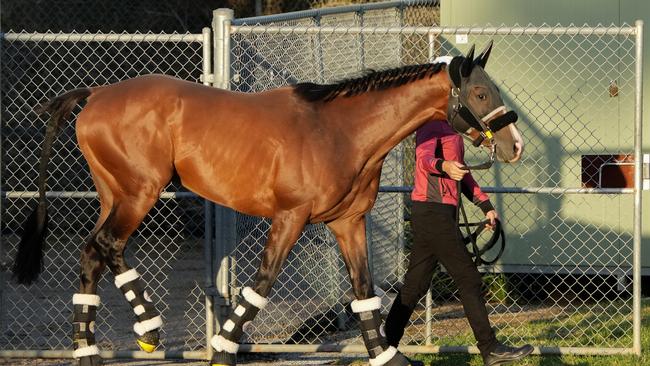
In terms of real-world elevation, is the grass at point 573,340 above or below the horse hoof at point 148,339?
below

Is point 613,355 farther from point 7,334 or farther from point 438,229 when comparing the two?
point 7,334

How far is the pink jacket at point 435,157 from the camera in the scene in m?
7.00

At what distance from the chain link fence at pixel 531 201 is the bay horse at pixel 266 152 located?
2021mm

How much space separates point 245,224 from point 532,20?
3180 mm

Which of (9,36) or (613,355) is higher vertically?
(9,36)

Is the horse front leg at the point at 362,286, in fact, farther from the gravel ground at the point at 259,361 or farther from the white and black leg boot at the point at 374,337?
the gravel ground at the point at 259,361

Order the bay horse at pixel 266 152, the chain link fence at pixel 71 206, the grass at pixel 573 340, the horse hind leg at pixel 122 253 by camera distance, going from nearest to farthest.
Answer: the bay horse at pixel 266 152
the horse hind leg at pixel 122 253
the grass at pixel 573 340
the chain link fence at pixel 71 206

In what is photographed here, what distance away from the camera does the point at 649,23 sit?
383 inches

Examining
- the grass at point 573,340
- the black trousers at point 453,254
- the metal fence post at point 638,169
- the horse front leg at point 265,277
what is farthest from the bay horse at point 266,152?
the metal fence post at point 638,169

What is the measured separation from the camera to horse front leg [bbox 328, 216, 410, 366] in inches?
271

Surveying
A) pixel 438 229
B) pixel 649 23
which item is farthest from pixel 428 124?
pixel 649 23

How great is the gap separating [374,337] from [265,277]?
72 cm

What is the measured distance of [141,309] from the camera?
699 centimetres

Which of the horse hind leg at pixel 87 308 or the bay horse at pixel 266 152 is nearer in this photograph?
the bay horse at pixel 266 152
